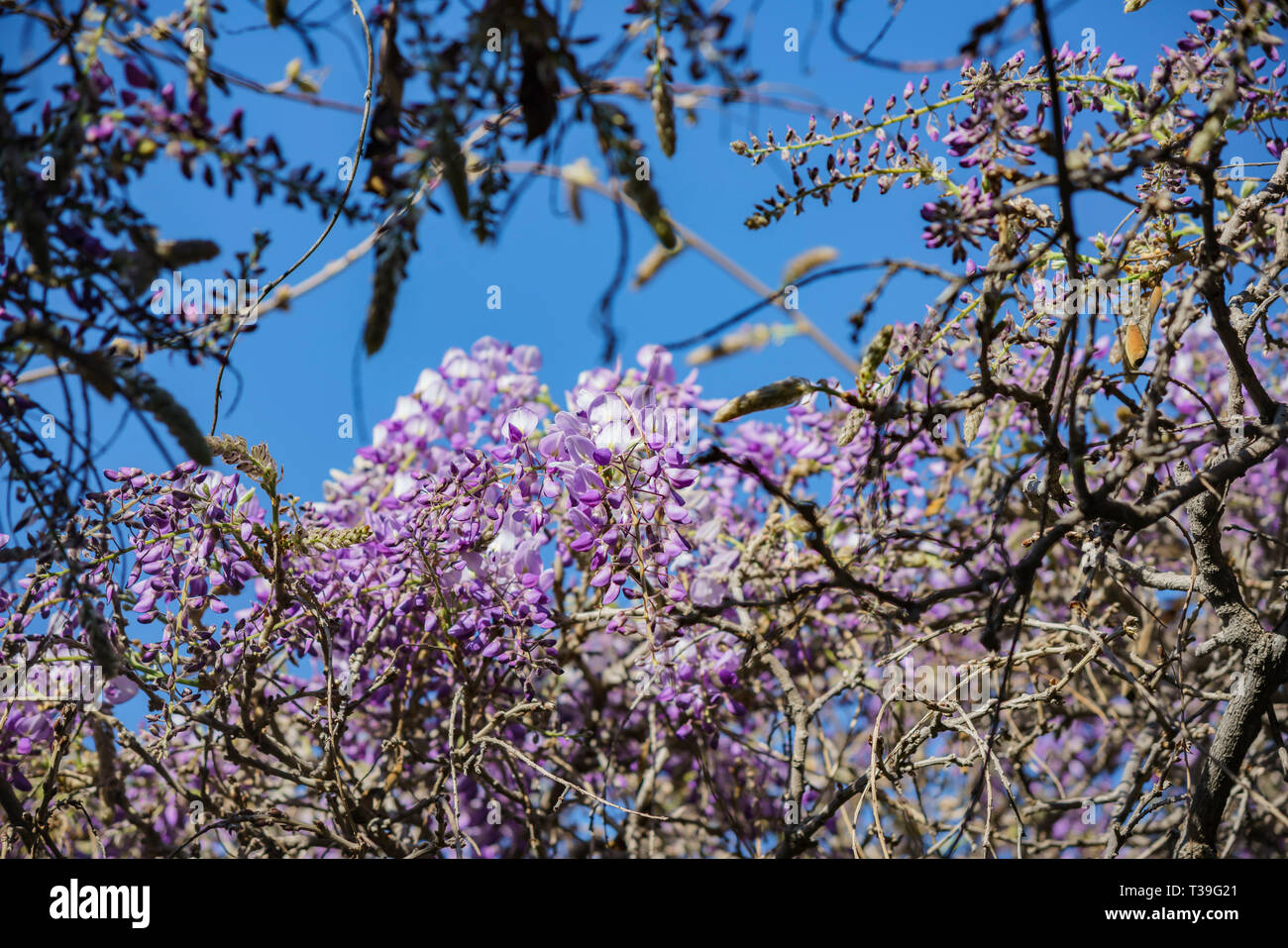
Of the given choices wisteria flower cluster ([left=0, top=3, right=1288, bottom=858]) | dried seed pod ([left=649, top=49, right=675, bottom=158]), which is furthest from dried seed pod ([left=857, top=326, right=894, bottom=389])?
dried seed pod ([left=649, top=49, right=675, bottom=158])

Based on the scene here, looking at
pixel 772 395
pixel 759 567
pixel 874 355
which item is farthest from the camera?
pixel 759 567

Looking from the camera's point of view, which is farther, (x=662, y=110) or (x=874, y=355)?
(x=874, y=355)

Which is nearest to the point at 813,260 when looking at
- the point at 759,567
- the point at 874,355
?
the point at 874,355

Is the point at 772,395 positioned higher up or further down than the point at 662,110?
further down

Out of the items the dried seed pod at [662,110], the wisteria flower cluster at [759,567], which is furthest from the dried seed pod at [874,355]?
the dried seed pod at [662,110]

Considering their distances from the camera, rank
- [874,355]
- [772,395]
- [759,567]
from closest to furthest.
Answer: [772,395]
[874,355]
[759,567]

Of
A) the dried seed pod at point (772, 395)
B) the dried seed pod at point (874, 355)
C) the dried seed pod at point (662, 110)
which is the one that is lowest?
the dried seed pod at point (772, 395)

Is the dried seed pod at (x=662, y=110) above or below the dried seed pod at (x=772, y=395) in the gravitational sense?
above

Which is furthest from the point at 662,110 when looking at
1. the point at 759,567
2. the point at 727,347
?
the point at 759,567

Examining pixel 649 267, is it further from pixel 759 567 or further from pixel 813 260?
pixel 759 567

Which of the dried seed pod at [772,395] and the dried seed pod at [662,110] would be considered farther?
the dried seed pod at [772,395]

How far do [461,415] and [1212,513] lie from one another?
1.67 m

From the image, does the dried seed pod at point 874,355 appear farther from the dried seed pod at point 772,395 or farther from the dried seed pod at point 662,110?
the dried seed pod at point 662,110
